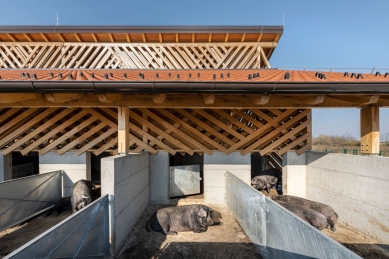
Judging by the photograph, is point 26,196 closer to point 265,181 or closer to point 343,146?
point 265,181

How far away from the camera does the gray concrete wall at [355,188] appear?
12.5 feet

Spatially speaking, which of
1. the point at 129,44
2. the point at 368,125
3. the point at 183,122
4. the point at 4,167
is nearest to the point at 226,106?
the point at 183,122

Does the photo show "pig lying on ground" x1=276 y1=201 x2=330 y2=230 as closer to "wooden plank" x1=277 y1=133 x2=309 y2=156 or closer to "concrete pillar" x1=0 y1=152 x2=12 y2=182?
"wooden plank" x1=277 y1=133 x2=309 y2=156

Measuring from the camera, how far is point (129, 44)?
267 inches

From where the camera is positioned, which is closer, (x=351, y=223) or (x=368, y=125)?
(x=351, y=223)

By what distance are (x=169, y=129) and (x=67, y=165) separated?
A: 3.14 metres

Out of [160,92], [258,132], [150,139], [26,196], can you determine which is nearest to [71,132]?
[26,196]

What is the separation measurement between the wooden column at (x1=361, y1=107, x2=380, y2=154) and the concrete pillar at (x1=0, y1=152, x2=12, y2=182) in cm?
972

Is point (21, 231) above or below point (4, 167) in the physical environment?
below

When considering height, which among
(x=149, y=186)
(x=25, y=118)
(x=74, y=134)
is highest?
(x=25, y=118)

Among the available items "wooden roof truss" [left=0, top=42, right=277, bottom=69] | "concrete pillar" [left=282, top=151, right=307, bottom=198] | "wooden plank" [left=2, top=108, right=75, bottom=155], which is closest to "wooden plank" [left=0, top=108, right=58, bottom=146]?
"wooden plank" [left=2, top=108, right=75, bottom=155]

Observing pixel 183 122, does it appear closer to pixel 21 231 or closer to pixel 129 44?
pixel 129 44

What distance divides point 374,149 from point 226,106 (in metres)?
3.71

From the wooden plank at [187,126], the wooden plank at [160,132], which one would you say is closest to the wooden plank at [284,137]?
the wooden plank at [187,126]
